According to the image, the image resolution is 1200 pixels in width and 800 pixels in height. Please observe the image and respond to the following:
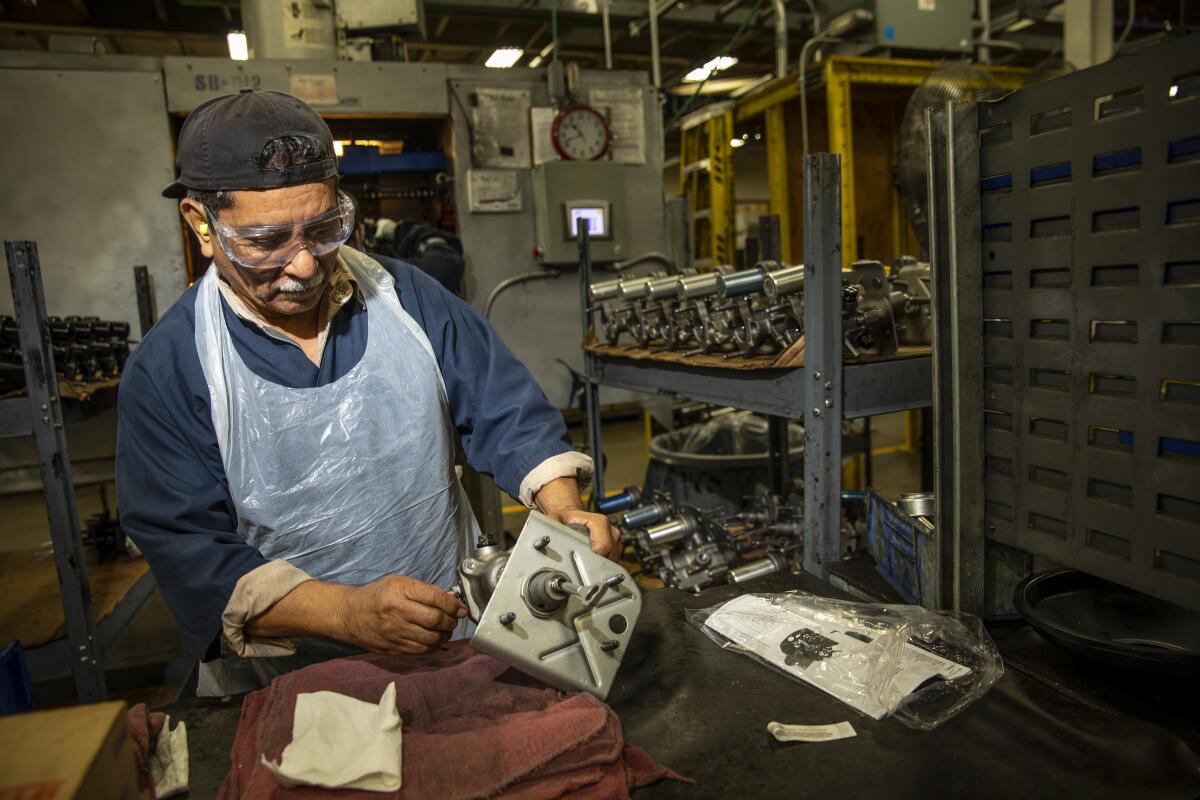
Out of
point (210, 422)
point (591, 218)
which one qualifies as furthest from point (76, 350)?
point (591, 218)

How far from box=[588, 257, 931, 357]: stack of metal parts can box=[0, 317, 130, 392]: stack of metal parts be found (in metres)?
1.70

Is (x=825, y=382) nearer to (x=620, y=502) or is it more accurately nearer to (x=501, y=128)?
(x=620, y=502)

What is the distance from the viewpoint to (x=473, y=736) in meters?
0.79

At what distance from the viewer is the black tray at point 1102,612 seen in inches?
39.1

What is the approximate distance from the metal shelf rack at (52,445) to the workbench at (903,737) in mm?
1261

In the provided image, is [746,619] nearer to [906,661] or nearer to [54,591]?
[906,661]

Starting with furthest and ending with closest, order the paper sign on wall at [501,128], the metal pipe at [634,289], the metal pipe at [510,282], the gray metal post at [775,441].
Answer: the metal pipe at [510,282], the paper sign on wall at [501,128], the gray metal post at [775,441], the metal pipe at [634,289]

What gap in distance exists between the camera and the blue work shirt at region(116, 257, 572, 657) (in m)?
1.07

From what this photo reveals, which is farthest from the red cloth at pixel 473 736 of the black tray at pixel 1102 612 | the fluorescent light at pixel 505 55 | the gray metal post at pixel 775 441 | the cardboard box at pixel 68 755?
the fluorescent light at pixel 505 55

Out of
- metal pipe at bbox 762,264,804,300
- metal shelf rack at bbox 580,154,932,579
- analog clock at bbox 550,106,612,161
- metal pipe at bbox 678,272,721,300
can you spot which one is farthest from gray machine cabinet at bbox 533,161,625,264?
metal shelf rack at bbox 580,154,932,579

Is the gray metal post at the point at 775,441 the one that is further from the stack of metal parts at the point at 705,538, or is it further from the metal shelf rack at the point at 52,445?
the metal shelf rack at the point at 52,445

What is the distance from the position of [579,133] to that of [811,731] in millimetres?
3421

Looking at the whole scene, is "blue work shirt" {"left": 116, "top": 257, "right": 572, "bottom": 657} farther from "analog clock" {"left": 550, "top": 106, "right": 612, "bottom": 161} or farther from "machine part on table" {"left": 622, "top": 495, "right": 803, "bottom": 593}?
"analog clock" {"left": 550, "top": 106, "right": 612, "bottom": 161}

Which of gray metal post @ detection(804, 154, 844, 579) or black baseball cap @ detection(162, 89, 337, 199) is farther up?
black baseball cap @ detection(162, 89, 337, 199)
